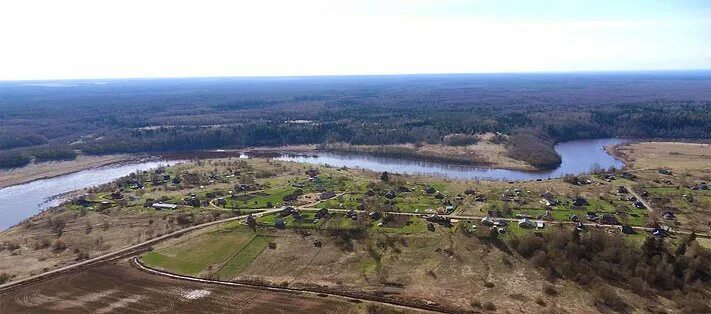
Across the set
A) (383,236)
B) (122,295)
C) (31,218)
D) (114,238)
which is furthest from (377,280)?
(31,218)

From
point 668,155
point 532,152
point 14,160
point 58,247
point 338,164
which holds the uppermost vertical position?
point 532,152

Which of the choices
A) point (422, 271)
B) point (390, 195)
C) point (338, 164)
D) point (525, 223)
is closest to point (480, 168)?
point (338, 164)

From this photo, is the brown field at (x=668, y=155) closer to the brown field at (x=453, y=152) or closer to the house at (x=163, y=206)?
the brown field at (x=453, y=152)

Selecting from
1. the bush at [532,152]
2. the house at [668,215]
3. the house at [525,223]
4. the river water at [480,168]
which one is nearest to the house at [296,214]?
the house at [525,223]

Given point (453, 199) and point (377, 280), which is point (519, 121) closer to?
point (453, 199)

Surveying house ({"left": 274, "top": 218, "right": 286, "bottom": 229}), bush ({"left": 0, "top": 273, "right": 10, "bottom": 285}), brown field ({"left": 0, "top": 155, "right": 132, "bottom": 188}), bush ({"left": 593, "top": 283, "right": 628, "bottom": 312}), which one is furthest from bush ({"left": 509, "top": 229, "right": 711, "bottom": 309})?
brown field ({"left": 0, "top": 155, "right": 132, "bottom": 188})

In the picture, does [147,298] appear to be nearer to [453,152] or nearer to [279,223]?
[279,223]
